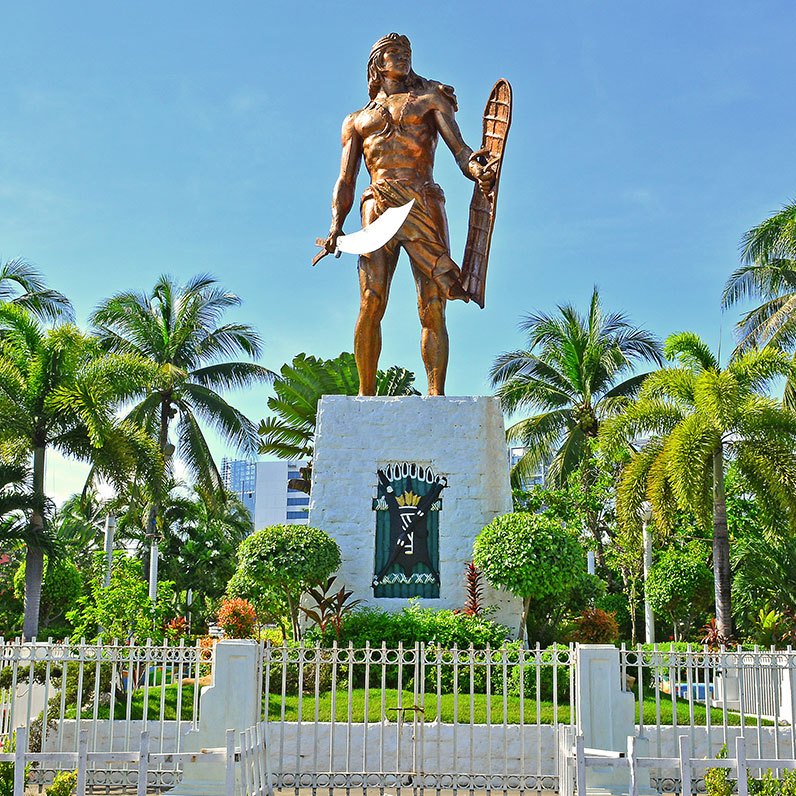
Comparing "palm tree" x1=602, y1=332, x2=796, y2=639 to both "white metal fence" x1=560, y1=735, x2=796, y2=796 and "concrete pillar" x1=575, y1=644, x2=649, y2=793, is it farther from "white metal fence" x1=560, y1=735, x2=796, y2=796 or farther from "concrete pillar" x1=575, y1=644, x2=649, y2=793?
"white metal fence" x1=560, y1=735, x2=796, y2=796

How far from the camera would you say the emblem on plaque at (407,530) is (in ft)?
39.0

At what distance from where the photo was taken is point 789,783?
6.11m

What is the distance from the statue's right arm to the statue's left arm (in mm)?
1150

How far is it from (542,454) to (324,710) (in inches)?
566

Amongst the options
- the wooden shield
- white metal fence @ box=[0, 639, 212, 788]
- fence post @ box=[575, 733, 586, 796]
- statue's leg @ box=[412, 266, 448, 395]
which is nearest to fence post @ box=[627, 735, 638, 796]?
fence post @ box=[575, 733, 586, 796]

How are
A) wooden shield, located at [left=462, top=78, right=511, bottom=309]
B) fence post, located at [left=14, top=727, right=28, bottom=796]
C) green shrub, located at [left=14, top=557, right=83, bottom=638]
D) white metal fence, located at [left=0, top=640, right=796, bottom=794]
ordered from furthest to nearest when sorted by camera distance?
green shrub, located at [left=14, top=557, right=83, bottom=638], wooden shield, located at [left=462, top=78, right=511, bottom=309], white metal fence, located at [left=0, top=640, right=796, bottom=794], fence post, located at [left=14, top=727, right=28, bottom=796]

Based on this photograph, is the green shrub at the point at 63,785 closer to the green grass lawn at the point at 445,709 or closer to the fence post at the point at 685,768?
the green grass lawn at the point at 445,709

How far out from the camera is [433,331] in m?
12.9

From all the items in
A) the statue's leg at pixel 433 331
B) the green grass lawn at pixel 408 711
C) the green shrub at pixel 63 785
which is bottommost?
the green shrub at pixel 63 785

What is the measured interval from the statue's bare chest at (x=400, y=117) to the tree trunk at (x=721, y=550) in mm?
6374

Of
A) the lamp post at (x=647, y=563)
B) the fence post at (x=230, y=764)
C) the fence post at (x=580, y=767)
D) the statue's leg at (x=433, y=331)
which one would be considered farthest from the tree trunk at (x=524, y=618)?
the lamp post at (x=647, y=563)

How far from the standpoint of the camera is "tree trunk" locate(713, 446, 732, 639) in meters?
14.6

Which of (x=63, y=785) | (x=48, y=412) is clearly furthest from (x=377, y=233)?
(x=63, y=785)

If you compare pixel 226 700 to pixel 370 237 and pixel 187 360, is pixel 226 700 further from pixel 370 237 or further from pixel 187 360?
pixel 187 360
